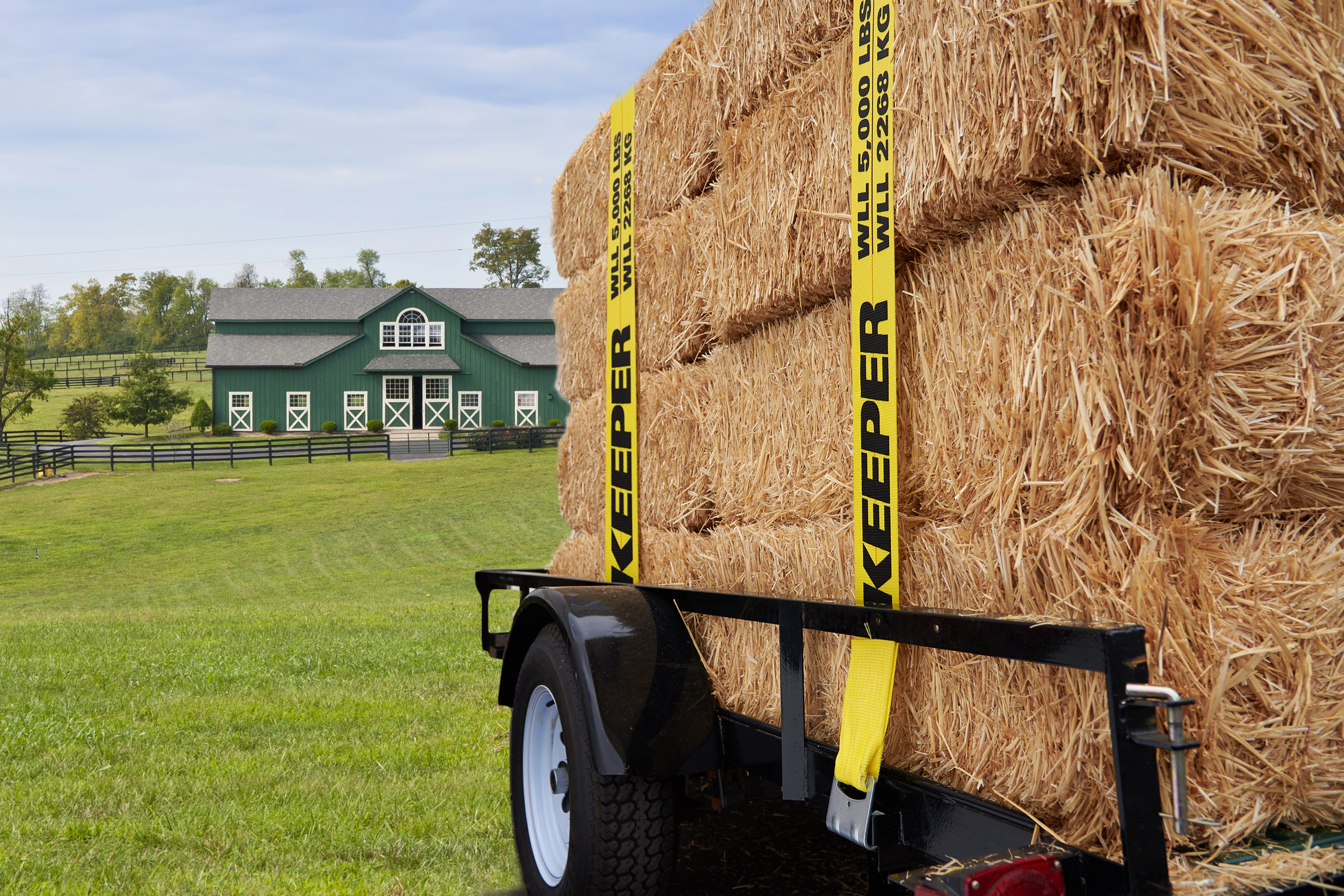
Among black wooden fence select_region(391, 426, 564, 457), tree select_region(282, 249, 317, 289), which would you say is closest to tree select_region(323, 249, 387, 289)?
tree select_region(282, 249, 317, 289)

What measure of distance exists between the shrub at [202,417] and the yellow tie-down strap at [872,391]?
172ft

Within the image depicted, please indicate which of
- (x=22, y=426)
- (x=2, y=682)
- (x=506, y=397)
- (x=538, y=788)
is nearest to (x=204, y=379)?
(x=22, y=426)

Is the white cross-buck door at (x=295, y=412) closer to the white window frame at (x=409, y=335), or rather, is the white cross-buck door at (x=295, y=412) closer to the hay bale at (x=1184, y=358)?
the white window frame at (x=409, y=335)

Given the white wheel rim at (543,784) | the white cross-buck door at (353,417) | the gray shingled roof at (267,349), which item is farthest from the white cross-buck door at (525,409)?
the white wheel rim at (543,784)

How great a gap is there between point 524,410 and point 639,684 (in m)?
47.4

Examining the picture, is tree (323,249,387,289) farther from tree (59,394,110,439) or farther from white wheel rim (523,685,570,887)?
white wheel rim (523,685,570,887)

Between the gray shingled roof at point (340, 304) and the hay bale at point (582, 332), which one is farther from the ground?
the gray shingled roof at point (340, 304)

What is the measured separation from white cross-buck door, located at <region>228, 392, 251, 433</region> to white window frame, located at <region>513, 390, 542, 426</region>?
12.8 m

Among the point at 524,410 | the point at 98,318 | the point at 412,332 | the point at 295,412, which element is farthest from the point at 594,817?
the point at 98,318

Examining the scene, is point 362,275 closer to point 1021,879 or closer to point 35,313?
point 35,313

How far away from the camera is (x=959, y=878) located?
6.02 feet

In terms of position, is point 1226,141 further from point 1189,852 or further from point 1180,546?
point 1189,852

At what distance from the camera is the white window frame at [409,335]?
4975 centimetres

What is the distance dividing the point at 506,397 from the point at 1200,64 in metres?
48.7
